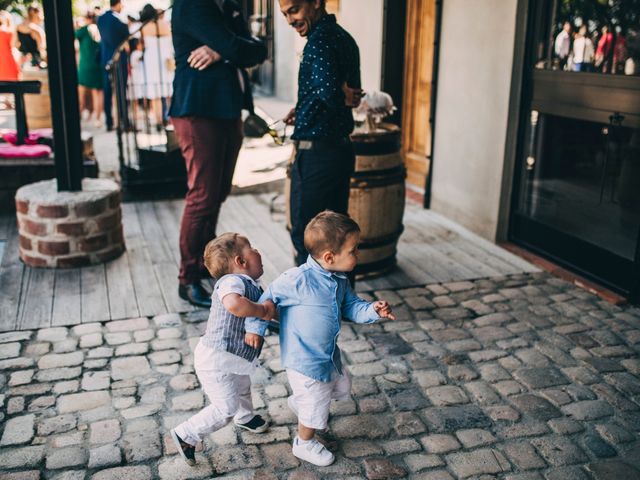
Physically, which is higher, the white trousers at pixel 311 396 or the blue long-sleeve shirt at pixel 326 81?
the blue long-sleeve shirt at pixel 326 81

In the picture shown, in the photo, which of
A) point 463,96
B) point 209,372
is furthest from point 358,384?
point 463,96

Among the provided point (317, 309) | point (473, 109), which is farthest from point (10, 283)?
point (473, 109)

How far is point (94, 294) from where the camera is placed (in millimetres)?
4102

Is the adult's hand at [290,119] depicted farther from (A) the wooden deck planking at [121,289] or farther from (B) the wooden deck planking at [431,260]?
(B) the wooden deck planking at [431,260]

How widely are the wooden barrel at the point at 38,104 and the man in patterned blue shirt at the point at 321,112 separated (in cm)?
766

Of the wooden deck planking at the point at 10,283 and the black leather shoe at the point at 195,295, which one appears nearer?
the wooden deck planking at the point at 10,283

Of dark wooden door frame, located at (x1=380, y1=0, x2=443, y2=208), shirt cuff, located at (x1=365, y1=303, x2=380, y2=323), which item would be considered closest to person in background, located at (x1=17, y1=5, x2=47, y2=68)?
dark wooden door frame, located at (x1=380, y1=0, x2=443, y2=208)

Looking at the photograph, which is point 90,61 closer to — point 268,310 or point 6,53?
point 6,53

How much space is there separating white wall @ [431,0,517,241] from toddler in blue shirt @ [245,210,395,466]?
3.03 meters

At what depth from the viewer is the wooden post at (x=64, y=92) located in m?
4.30

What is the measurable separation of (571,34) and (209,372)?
3393 mm

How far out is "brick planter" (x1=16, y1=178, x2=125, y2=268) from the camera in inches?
173

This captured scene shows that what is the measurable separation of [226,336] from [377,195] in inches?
80.5

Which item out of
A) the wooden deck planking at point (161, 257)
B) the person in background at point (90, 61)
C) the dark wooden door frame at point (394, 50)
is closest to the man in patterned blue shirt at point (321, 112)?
the wooden deck planking at point (161, 257)
